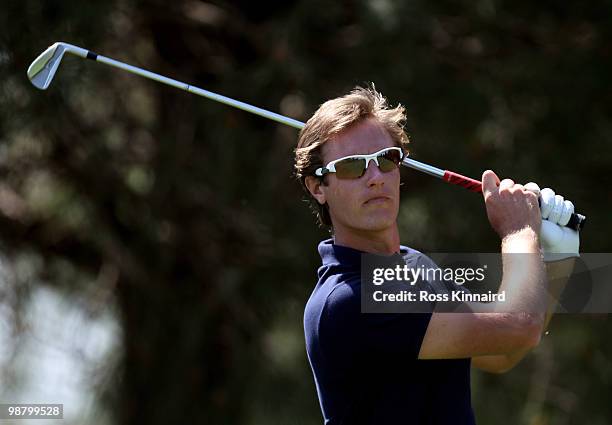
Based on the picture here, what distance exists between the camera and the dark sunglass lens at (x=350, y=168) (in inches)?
103

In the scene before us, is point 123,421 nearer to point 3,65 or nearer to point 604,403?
point 3,65

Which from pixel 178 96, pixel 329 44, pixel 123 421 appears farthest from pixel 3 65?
pixel 123 421

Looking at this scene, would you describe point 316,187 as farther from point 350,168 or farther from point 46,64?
point 46,64

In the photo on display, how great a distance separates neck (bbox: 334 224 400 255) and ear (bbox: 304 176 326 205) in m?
0.13

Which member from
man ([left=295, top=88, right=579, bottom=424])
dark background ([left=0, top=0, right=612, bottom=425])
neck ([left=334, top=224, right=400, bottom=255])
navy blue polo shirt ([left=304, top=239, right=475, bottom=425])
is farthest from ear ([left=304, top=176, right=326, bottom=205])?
dark background ([left=0, top=0, right=612, bottom=425])

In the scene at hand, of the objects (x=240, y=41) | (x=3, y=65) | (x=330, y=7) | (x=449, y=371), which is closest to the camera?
(x=449, y=371)

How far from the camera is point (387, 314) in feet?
7.78

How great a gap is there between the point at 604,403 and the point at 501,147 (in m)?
1.53

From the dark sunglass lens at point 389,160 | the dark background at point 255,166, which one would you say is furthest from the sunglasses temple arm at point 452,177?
the dark background at point 255,166

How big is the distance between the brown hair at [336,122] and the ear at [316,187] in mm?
13

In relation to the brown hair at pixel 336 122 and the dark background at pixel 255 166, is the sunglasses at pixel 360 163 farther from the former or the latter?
Answer: the dark background at pixel 255 166

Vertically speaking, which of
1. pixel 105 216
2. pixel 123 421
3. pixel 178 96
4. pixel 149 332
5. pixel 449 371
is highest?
pixel 178 96

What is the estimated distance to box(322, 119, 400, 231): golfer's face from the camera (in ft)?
8.48

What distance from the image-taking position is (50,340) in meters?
6.45
